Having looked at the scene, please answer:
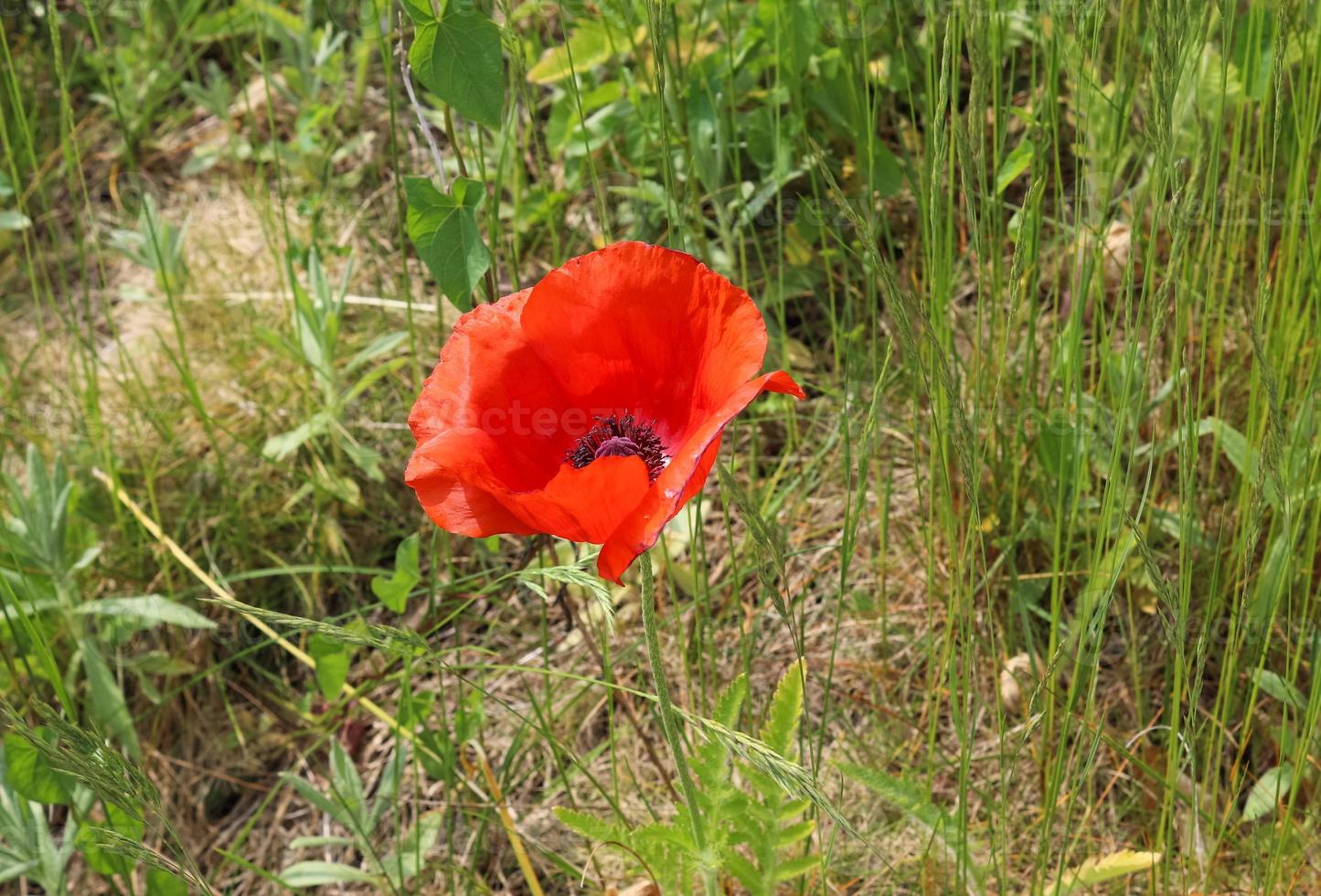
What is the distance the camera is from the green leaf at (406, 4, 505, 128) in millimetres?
1316

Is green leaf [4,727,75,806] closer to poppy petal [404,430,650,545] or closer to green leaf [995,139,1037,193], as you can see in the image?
poppy petal [404,430,650,545]

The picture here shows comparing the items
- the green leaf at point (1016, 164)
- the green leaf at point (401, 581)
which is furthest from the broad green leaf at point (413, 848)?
the green leaf at point (1016, 164)

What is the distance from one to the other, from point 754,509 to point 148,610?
1350 mm

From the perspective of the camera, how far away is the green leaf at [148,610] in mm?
1994

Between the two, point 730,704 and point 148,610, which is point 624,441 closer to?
point 730,704

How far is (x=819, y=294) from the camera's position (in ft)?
7.80

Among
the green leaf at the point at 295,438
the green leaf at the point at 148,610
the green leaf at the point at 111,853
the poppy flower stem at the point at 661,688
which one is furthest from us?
the green leaf at the point at 295,438

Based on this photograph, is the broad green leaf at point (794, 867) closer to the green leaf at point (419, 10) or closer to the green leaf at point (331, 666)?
the green leaf at point (331, 666)

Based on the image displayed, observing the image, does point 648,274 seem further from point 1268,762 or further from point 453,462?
point 1268,762

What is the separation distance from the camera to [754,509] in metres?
1.01

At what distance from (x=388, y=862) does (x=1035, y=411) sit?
1.10 meters

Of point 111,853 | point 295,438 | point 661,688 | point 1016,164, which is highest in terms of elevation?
point 1016,164

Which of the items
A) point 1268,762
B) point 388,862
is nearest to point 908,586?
point 1268,762

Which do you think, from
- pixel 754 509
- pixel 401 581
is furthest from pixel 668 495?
pixel 401 581
